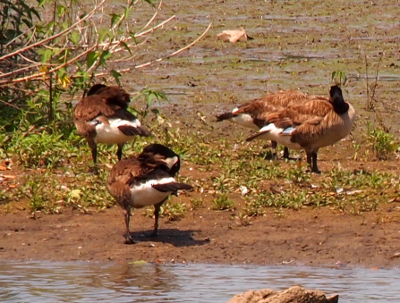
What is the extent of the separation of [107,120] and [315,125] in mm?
2199

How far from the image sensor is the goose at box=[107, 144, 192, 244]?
8.12 metres

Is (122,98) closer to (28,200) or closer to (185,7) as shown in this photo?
(28,200)

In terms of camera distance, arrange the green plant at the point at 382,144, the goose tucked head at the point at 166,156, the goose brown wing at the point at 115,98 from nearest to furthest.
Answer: the goose tucked head at the point at 166,156
the goose brown wing at the point at 115,98
the green plant at the point at 382,144

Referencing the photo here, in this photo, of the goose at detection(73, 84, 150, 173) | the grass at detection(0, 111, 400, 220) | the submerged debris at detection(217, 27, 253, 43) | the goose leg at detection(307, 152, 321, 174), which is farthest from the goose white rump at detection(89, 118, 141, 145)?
the submerged debris at detection(217, 27, 253, 43)

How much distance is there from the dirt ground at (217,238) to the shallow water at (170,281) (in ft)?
0.58

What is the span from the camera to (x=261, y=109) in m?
11.6

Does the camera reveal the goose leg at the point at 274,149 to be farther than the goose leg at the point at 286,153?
No

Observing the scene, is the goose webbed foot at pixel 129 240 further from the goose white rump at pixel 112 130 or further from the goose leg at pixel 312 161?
the goose leg at pixel 312 161

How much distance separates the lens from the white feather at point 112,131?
10.0 metres

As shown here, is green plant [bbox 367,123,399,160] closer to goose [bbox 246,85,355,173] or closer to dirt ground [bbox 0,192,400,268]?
goose [bbox 246,85,355,173]

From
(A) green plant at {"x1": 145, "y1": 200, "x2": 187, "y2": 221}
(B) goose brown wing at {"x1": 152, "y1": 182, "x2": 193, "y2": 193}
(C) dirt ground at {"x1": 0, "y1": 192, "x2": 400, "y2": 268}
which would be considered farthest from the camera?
(A) green plant at {"x1": 145, "y1": 200, "x2": 187, "y2": 221}

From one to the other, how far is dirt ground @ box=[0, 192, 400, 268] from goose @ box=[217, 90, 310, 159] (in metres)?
2.45

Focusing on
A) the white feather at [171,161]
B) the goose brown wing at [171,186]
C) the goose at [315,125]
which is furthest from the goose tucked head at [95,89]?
the goose brown wing at [171,186]

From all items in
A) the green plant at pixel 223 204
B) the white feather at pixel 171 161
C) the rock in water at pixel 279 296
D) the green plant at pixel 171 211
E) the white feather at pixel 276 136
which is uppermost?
the white feather at pixel 276 136
